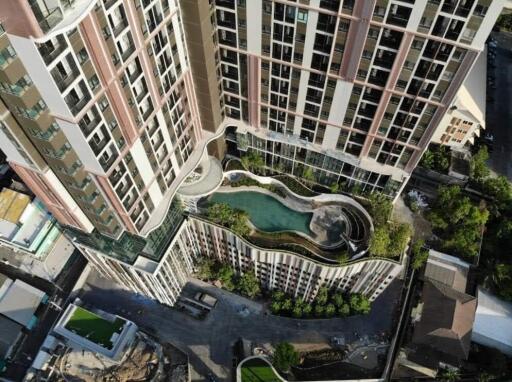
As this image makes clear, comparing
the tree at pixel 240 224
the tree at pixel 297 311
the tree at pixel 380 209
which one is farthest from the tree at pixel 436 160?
the tree at pixel 240 224

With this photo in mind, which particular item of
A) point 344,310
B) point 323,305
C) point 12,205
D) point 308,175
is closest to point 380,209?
point 308,175

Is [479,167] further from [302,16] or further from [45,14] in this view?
[45,14]

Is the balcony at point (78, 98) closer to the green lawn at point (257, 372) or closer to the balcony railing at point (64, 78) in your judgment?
the balcony railing at point (64, 78)

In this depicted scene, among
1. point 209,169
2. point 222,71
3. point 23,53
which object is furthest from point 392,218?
point 23,53

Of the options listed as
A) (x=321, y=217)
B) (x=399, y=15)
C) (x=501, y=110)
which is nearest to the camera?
(x=399, y=15)

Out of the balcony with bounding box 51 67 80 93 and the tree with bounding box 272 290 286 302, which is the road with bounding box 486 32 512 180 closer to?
the tree with bounding box 272 290 286 302

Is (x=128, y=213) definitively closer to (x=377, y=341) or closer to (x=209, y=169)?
(x=209, y=169)
